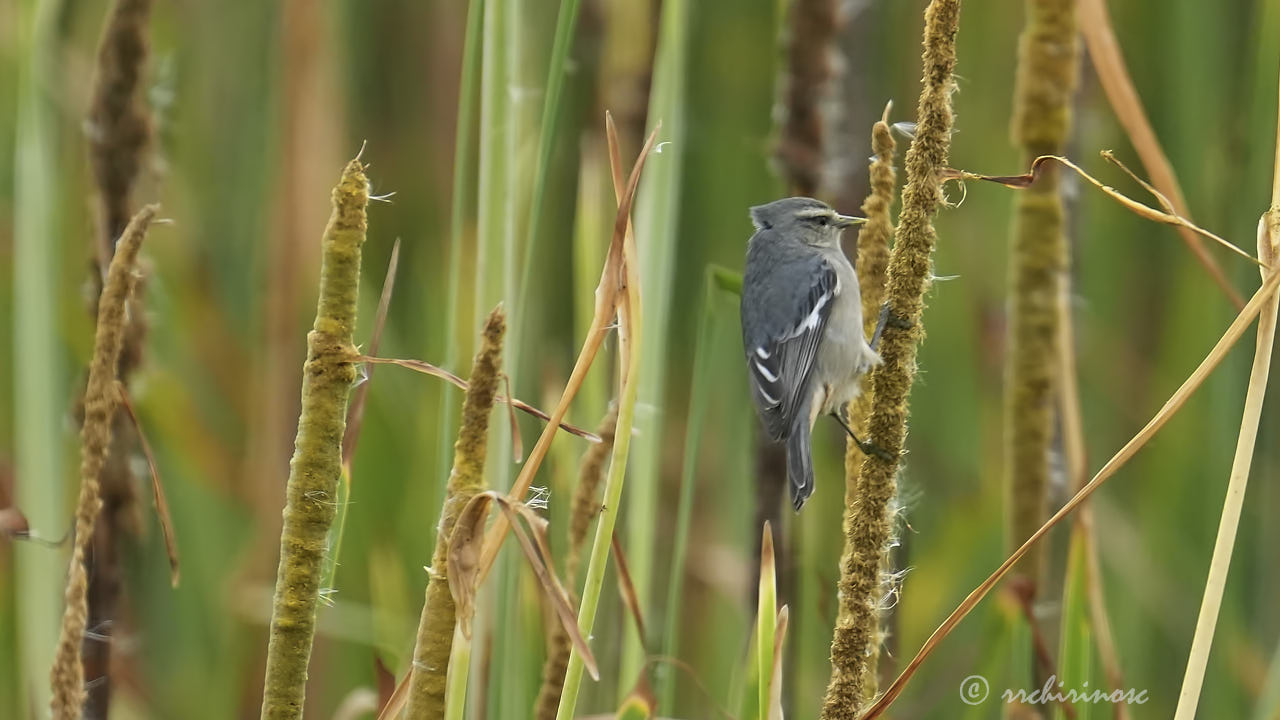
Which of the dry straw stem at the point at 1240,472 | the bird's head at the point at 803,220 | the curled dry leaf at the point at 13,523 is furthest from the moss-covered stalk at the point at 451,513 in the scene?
the bird's head at the point at 803,220

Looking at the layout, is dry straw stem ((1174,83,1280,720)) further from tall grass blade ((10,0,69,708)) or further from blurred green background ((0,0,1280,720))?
tall grass blade ((10,0,69,708))

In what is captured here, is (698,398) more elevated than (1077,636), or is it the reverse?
(698,398)

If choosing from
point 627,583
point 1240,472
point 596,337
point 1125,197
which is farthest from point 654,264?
point 1240,472

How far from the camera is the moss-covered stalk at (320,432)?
3.22 ft

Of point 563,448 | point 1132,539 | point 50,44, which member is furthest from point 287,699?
point 1132,539

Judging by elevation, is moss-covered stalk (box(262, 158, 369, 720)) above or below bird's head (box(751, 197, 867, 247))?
below

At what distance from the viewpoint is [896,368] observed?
1311 mm

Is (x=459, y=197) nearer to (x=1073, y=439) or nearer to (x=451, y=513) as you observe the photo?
(x=451, y=513)

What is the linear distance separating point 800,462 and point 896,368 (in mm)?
798

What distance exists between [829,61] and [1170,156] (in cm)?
93

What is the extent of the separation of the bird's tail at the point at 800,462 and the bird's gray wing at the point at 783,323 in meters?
0.02

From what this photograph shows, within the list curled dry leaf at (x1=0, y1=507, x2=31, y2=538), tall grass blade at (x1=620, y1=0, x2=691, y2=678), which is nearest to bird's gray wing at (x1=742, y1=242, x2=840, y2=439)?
tall grass blade at (x1=620, y1=0, x2=691, y2=678)

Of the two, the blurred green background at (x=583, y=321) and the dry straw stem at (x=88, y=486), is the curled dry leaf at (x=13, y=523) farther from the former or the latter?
the blurred green background at (x=583, y=321)

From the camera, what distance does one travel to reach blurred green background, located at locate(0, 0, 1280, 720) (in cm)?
186
